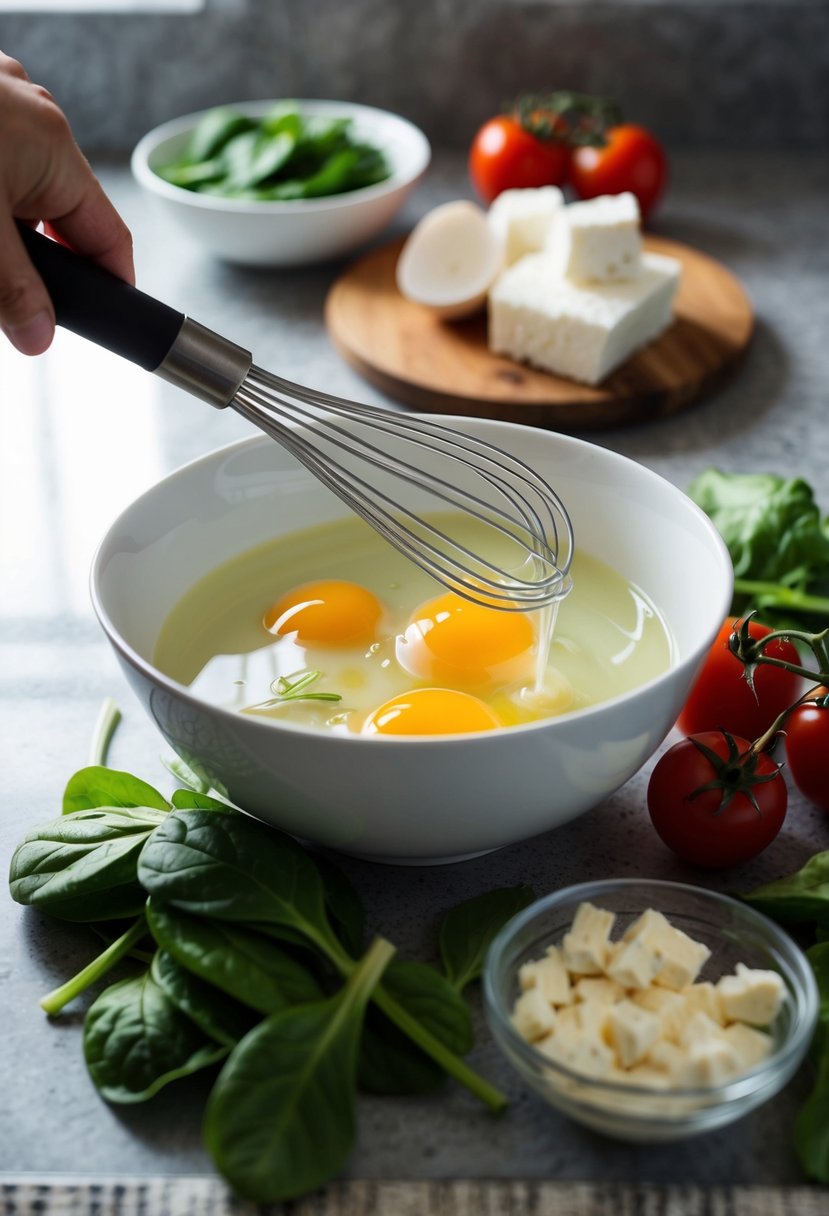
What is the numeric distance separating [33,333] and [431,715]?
323mm

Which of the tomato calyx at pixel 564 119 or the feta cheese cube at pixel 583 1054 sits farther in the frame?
the tomato calyx at pixel 564 119

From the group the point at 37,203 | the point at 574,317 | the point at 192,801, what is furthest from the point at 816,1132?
the point at 574,317

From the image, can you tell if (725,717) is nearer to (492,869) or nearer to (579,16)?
(492,869)

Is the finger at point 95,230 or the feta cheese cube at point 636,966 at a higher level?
the finger at point 95,230

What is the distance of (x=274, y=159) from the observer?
1645mm

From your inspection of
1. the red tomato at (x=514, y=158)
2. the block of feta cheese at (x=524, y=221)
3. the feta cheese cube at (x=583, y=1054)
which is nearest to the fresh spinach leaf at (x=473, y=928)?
the feta cheese cube at (x=583, y=1054)

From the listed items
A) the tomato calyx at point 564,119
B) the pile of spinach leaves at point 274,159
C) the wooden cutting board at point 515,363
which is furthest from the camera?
the tomato calyx at point 564,119

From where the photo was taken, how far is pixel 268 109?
6.01ft

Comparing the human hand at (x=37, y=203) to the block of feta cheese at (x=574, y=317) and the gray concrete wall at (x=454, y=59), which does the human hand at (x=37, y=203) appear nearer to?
the block of feta cheese at (x=574, y=317)

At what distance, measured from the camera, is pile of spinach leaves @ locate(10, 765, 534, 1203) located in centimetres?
60

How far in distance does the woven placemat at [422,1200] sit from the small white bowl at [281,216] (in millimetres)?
1193

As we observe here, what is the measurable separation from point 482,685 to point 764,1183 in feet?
1.19

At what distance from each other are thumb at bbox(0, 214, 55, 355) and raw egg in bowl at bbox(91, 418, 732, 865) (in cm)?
15

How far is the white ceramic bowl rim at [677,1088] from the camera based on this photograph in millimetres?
582
